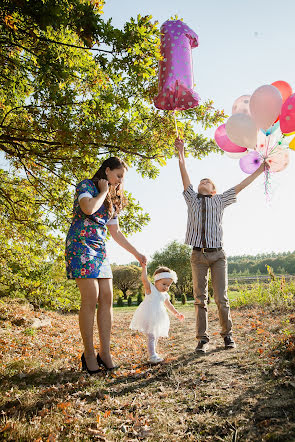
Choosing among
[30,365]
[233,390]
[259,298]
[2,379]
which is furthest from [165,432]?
[259,298]

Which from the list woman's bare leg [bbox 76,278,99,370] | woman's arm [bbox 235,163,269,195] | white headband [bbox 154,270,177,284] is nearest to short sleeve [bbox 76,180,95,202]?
woman's bare leg [bbox 76,278,99,370]

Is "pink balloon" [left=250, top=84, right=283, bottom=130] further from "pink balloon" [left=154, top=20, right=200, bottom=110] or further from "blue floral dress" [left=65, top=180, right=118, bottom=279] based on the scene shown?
"blue floral dress" [left=65, top=180, right=118, bottom=279]

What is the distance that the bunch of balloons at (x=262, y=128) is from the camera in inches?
141

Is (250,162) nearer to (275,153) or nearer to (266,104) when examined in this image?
(275,153)

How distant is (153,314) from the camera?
345 cm

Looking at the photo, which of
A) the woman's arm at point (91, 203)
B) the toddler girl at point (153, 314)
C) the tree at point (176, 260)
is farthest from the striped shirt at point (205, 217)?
the tree at point (176, 260)

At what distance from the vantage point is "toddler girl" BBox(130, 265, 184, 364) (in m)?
3.38

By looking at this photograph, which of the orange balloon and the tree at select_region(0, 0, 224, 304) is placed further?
the orange balloon

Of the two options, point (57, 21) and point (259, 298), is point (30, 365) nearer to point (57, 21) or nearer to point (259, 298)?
point (57, 21)

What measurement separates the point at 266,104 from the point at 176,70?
116cm

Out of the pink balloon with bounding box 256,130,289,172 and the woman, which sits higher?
the pink balloon with bounding box 256,130,289,172

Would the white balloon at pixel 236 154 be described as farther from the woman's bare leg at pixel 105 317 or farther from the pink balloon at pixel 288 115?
the woman's bare leg at pixel 105 317

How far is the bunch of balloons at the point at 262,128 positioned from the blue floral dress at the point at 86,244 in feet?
6.62

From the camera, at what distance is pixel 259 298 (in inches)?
344
